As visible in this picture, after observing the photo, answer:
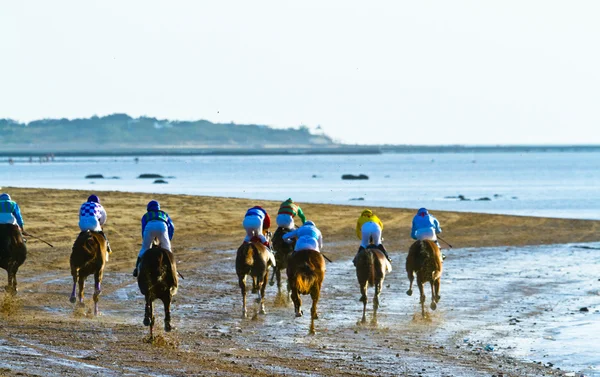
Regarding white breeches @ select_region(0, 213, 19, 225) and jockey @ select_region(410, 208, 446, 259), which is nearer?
white breeches @ select_region(0, 213, 19, 225)

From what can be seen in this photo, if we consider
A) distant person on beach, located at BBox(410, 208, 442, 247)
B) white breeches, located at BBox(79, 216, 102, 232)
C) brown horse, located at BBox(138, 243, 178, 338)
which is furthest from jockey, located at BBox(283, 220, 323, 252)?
white breeches, located at BBox(79, 216, 102, 232)

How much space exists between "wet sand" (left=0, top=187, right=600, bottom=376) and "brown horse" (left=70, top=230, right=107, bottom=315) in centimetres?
56

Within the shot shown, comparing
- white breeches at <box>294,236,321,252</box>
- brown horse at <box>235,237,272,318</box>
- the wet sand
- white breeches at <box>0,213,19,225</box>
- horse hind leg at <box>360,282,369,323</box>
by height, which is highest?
white breeches at <box>0,213,19,225</box>

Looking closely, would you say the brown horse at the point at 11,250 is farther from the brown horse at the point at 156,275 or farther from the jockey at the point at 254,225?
the brown horse at the point at 156,275

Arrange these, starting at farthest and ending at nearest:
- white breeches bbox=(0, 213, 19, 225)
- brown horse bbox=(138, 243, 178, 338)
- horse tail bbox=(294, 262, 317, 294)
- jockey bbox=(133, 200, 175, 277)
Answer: white breeches bbox=(0, 213, 19, 225)
horse tail bbox=(294, 262, 317, 294)
jockey bbox=(133, 200, 175, 277)
brown horse bbox=(138, 243, 178, 338)

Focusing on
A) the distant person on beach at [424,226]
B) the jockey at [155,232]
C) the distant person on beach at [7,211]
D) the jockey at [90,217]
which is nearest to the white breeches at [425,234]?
Answer: the distant person on beach at [424,226]

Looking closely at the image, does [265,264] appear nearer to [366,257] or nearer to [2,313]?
[366,257]

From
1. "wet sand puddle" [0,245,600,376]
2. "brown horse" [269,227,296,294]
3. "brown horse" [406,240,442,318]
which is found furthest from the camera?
"brown horse" [269,227,296,294]

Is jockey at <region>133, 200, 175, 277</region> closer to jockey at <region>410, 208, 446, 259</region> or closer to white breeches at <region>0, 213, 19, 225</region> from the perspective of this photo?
white breeches at <region>0, 213, 19, 225</region>

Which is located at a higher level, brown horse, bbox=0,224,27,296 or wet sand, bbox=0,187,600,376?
brown horse, bbox=0,224,27,296

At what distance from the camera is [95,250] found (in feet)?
59.7

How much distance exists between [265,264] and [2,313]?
4.42m

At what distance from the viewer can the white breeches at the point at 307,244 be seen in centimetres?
1739

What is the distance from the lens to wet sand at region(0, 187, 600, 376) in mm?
13633
